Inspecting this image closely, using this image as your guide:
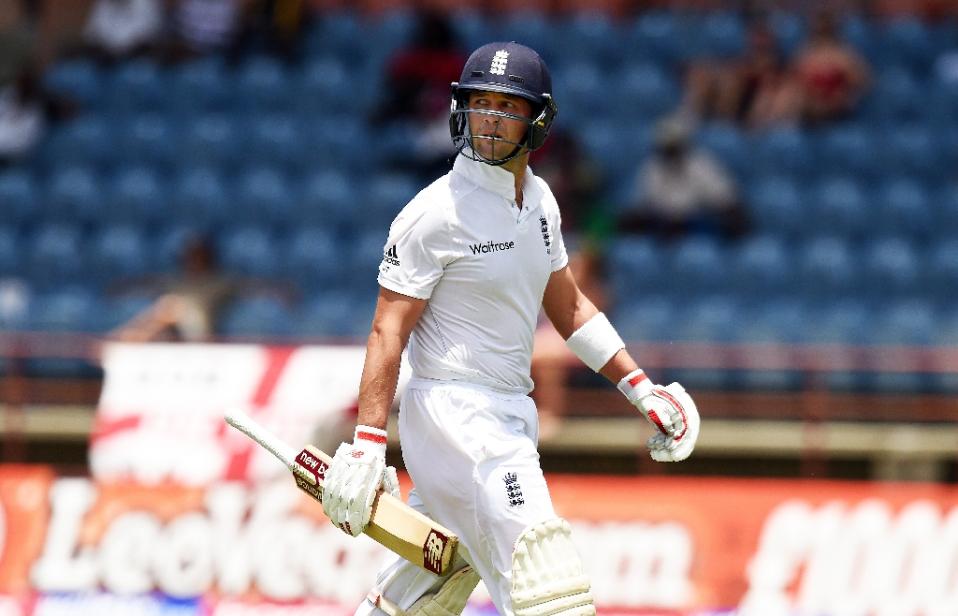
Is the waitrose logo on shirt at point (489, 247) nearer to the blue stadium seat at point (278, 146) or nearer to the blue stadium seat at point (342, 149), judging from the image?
the blue stadium seat at point (342, 149)

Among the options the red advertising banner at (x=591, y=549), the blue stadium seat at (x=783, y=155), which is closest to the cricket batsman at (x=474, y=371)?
the red advertising banner at (x=591, y=549)

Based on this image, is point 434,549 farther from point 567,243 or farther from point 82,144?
point 82,144

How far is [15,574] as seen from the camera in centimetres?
834

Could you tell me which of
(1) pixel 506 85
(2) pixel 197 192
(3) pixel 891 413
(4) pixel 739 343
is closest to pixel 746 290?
(4) pixel 739 343

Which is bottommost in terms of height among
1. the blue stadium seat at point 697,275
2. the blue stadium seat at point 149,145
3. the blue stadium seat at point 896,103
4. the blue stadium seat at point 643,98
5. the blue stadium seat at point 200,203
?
the blue stadium seat at point 200,203

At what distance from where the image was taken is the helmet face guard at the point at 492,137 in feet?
15.9

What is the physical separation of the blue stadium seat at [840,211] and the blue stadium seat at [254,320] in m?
3.85

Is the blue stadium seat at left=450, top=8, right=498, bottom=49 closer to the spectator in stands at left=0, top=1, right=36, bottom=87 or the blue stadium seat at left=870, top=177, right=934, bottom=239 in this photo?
the blue stadium seat at left=870, top=177, right=934, bottom=239

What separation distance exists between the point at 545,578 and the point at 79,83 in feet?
32.7

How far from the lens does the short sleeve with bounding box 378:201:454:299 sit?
4734 mm

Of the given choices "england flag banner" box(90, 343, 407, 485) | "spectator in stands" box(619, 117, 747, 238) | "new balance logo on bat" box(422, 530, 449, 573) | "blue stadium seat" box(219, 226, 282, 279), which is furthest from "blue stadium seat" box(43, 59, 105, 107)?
"new balance logo on bat" box(422, 530, 449, 573)

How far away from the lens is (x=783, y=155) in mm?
12000

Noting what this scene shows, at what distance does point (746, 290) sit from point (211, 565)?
177 inches

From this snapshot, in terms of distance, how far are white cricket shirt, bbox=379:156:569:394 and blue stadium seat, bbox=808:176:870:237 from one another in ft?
22.8
